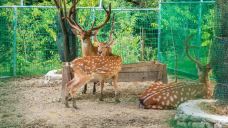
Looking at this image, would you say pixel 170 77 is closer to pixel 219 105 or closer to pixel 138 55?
pixel 138 55

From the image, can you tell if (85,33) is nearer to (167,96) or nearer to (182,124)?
(167,96)

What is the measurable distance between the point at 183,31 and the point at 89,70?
367 cm

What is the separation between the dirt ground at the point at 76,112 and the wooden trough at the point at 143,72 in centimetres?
25

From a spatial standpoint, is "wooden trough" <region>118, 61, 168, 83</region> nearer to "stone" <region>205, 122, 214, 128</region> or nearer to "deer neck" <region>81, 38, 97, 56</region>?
"deer neck" <region>81, 38, 97, 56</region>

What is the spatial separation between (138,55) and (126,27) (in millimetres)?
762

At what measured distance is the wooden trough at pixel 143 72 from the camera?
31.8 ft

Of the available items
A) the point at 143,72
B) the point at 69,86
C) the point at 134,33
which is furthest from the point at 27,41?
the point at 69,86

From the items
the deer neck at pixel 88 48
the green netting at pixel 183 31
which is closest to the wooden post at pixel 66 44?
the deer neck at pixel 88 48

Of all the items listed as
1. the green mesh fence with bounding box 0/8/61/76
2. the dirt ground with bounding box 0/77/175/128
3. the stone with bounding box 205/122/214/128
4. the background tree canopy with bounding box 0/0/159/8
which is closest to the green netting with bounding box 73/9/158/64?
the green mesh fence with bounding box 0/8/61/76

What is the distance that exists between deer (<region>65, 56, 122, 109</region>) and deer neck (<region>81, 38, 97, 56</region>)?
71 cm

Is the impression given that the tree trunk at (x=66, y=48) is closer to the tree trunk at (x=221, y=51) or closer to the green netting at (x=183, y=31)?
the green netting at (x=183, y=31)

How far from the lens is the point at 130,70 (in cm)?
970

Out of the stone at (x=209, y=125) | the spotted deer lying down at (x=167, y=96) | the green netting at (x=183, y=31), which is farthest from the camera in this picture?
the green netting at (x=183, y=31)

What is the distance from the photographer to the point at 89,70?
26.7 feet
